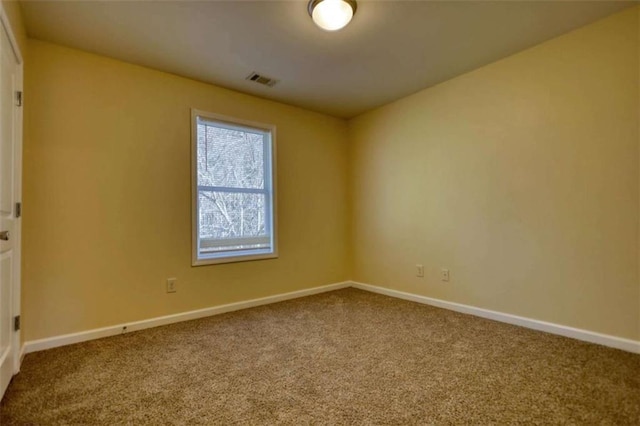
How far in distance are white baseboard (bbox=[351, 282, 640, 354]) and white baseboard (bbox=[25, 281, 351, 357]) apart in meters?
1.28

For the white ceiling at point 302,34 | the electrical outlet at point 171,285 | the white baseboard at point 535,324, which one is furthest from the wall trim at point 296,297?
the white ceiling at point 302,34

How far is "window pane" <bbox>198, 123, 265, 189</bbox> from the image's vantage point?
3271mm

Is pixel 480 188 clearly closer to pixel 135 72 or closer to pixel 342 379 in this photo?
pixel 342 379

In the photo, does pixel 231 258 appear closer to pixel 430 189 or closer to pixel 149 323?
pixel 149 323

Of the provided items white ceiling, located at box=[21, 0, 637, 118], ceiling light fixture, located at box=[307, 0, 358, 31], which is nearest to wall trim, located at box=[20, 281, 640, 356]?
white ceiling, located at box=[21, 0, 637, 118]

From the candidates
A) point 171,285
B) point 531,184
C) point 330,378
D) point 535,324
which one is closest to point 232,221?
point 171,285

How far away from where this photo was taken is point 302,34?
7.90 feet

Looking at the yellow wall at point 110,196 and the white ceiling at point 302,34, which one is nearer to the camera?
the white ceiling at point 302,34

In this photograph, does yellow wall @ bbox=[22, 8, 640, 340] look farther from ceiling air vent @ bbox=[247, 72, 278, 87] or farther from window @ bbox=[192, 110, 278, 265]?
ceiling air vent @ bbox=[247, 72, 278, 87]

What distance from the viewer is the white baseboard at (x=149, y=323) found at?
7.78 ft

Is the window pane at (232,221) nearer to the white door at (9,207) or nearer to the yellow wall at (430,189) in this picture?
the yellow wall at (430,189)

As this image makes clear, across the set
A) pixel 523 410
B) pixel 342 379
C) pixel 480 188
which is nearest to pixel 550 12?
pixel 480 188

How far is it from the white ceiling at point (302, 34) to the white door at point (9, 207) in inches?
23.9

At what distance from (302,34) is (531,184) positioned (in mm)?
2222
